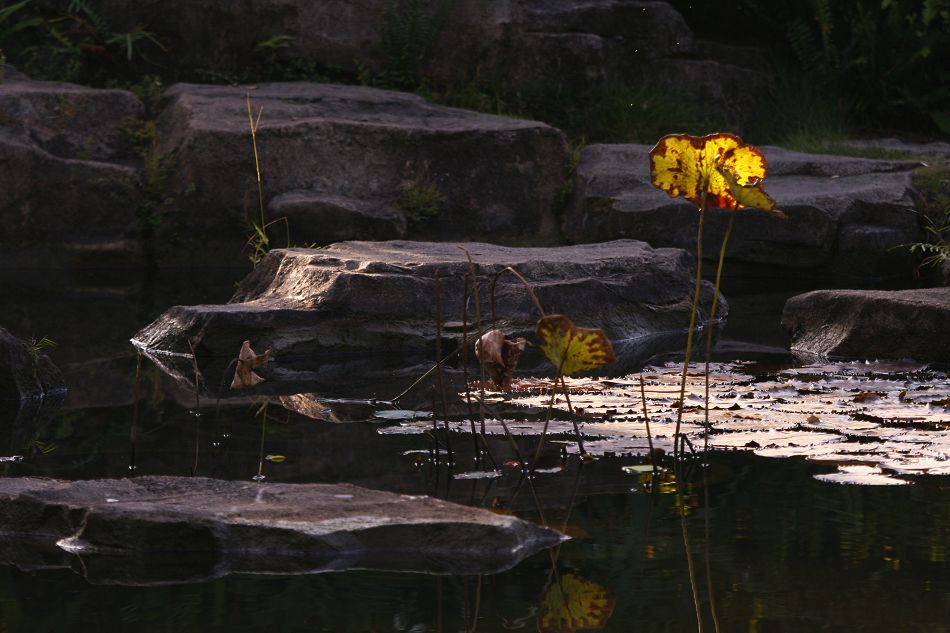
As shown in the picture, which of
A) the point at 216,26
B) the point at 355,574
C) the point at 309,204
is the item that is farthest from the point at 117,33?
the point at 355,574

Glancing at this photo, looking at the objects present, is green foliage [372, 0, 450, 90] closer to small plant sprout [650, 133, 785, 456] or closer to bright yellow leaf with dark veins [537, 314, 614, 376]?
small plant sprout [650, 133, 785, 456]

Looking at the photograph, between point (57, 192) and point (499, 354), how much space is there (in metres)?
5.73

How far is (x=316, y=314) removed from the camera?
5426 mm

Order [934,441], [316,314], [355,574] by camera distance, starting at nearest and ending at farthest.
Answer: [355,574] → [934,441] → [316,314]

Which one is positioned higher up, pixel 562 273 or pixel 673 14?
pixel 673 14

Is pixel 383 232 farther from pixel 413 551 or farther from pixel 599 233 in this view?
pixel 413 551

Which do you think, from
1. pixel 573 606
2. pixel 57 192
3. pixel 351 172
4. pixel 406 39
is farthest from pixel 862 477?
pixel 406 39

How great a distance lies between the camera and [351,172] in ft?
27.9

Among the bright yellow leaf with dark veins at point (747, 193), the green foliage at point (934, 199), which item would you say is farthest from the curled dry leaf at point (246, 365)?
the green foliage at point (934, 199)

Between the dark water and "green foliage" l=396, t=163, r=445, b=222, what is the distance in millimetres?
4328

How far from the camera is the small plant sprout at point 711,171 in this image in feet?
10.0

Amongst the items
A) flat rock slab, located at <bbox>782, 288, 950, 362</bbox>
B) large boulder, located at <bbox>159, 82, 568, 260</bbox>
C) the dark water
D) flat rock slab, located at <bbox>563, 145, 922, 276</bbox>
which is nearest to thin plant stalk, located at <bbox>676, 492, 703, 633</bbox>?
the dark water

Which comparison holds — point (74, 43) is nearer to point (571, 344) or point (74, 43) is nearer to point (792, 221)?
point (792, 221)

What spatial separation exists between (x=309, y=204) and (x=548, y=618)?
20.0 ft
